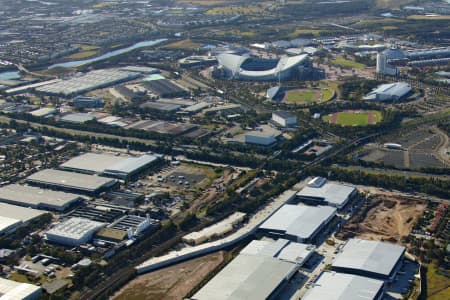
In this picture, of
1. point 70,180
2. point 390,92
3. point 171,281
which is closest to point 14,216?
point 70,180

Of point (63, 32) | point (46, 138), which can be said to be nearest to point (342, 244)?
point (46, 138)

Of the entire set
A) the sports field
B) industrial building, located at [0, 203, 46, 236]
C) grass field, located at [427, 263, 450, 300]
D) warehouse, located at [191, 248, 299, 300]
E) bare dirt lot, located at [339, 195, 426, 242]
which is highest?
industrial building, located at [0, 203, 46, 236]

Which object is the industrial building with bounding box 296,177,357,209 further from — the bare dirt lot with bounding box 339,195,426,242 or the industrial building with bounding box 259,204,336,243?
the bare dirt lot with bounding box 339,195,426,242

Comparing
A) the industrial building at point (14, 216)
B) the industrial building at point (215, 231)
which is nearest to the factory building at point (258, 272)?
the industrial building at point (215, 231)

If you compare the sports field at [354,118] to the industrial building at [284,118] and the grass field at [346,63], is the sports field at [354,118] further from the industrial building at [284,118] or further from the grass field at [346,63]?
the grass field at [346,63]

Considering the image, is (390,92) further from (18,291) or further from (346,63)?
(18,291)

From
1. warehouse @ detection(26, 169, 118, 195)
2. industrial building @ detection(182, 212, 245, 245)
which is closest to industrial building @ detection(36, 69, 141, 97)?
warehouse @ detection(26, 169, 118, 195)

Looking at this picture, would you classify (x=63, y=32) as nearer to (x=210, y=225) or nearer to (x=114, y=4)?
(x=114, y=4)
